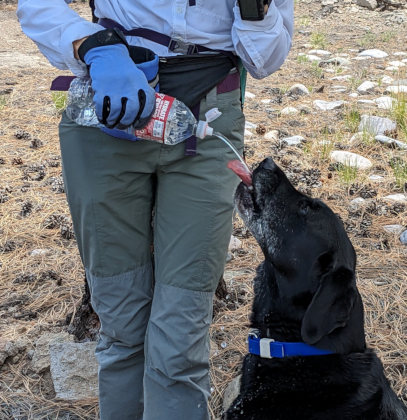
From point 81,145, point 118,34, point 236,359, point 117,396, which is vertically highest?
point 118,34

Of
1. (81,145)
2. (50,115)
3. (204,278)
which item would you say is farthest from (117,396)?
(50,115)

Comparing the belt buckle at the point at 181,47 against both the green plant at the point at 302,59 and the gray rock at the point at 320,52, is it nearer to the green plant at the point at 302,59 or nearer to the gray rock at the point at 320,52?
the green plant at the point at 302,59

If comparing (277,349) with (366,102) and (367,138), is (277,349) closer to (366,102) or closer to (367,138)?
(367,138)

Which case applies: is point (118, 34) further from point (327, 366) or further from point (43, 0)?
point (327, 366)

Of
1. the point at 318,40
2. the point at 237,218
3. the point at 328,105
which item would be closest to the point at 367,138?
the point at 328,105

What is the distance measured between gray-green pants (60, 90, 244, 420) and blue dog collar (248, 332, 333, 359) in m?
0.21

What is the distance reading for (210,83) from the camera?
2.40 metres

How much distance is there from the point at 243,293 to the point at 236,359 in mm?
555

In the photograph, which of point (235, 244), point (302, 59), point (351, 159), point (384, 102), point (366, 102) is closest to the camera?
point (235, 244)

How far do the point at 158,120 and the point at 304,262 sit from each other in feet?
2.63

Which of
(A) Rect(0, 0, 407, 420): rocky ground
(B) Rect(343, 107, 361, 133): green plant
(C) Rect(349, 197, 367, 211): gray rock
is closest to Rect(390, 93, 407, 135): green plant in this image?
(A) Rect(0, 0, 407, 420): rocky ground

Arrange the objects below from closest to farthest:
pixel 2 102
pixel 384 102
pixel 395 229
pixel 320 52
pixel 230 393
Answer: pixel 230 393, pixel 395 229, pixel 2 102, pixel 384 102, pixel 320 52

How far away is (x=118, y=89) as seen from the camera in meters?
2.21

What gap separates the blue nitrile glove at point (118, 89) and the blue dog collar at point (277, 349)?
1.00m
